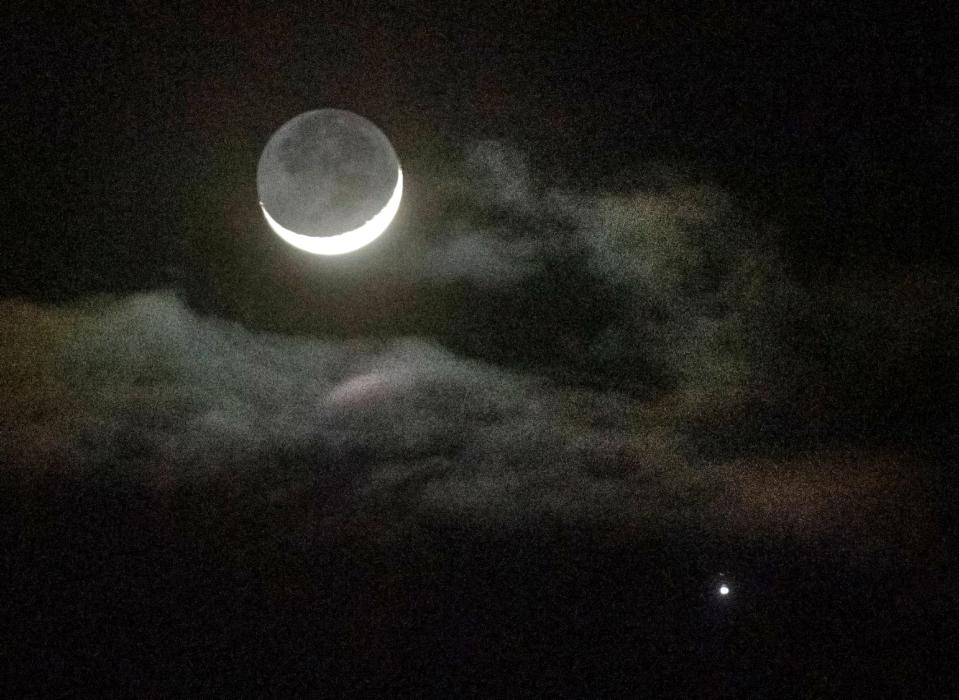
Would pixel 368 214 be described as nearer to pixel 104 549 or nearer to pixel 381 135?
pixel 381 135

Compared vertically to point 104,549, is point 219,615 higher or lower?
lower

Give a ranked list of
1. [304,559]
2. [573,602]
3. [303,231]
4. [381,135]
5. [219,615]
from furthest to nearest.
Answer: [573,602] → [219,615] → [304,559] → [381,135] → [303,231]

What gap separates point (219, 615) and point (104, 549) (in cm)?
275

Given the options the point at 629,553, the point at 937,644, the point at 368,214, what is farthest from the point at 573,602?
the point at 368,214

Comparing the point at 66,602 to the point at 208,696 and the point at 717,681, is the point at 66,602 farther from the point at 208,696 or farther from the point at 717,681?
the point at 717,681

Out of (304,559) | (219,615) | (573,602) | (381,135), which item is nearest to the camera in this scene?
(381,135)

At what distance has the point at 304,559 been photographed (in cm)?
1246

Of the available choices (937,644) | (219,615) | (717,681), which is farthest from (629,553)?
(219,615)

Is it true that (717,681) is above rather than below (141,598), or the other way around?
below

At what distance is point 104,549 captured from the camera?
11.9 metres

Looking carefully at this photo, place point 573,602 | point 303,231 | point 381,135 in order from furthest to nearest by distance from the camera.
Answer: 1. point 573,602
2. point 381,135
3. point 303,231

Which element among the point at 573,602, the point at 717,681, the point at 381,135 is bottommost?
the point at 717,681

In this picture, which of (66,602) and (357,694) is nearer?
(66,602)

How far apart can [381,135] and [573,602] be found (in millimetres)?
11944
